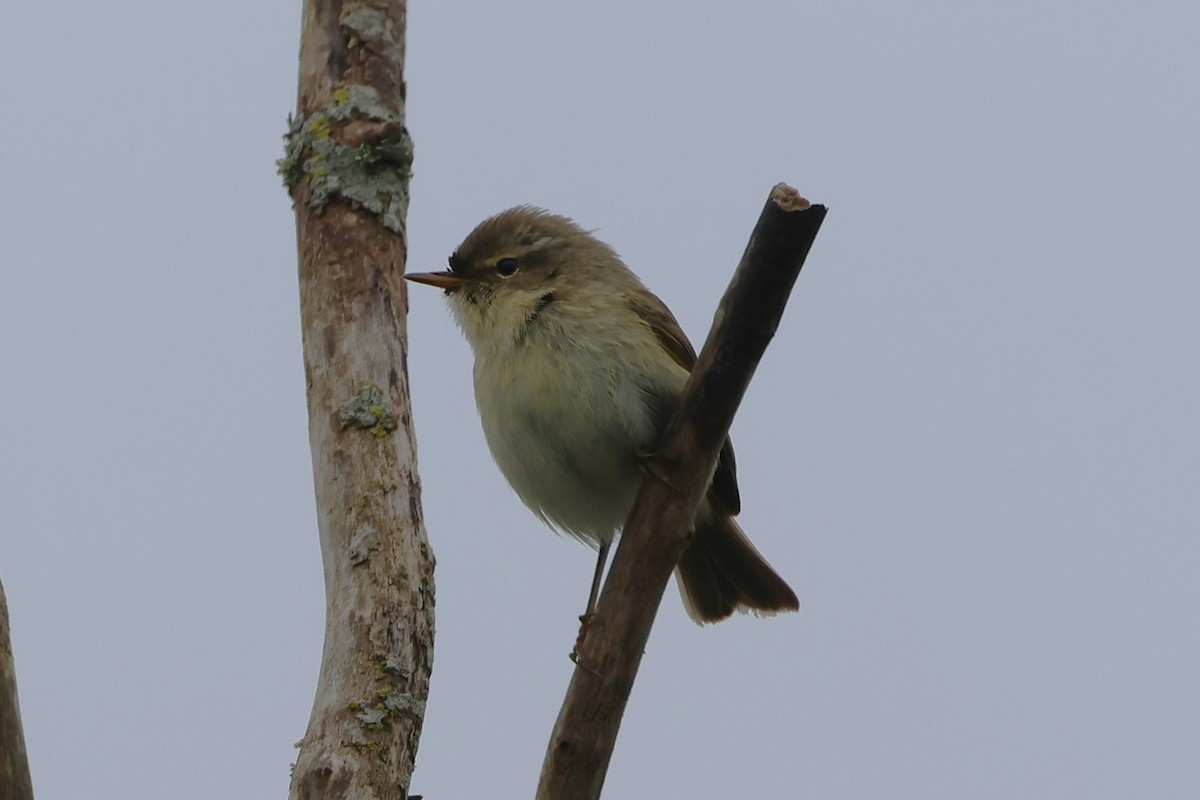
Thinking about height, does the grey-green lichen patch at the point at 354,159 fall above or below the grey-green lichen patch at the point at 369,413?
above

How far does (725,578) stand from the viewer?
5.30 meters

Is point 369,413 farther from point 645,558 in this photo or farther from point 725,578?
point 725,578

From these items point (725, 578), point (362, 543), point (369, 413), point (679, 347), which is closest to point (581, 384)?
point (679, 347)

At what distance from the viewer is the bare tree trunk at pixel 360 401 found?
12.4 ft

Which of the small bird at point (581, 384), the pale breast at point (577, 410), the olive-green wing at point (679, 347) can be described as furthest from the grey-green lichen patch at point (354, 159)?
the olive-green wing at point (679, 347)

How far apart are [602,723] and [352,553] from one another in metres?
0.89

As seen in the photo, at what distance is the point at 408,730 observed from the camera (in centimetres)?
383

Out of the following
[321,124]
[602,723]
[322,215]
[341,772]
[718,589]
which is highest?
[321,124]

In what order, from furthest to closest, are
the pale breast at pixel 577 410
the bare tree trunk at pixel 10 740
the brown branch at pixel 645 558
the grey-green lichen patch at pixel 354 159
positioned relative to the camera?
1. the grey-green lichen patch at pixel 354 159
2. the pale breast at pixel 577 410
3. the brown branch at pixel 645 558
4. the bare tree trunk at pixel 10 740

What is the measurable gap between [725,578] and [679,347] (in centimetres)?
100

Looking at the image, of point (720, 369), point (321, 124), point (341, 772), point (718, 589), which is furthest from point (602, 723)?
point (321, 124)

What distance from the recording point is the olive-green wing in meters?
4.71

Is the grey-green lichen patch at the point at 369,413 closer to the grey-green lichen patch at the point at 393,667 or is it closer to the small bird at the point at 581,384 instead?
the small bird at the point at 581,384

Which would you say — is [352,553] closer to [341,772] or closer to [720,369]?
[341,772]
